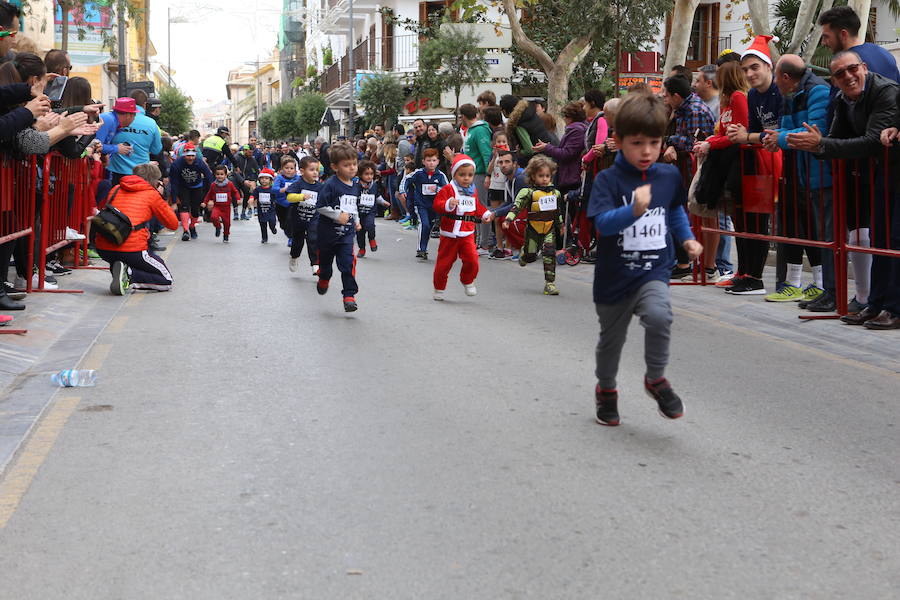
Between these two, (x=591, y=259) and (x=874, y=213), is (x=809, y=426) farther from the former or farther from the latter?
(x=591, y=259)

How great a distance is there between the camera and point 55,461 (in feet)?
16.9

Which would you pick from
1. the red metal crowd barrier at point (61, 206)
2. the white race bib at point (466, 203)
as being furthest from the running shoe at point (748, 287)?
the red metal crowd barrier at point (61, 206)

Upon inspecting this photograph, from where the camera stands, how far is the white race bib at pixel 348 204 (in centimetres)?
1061

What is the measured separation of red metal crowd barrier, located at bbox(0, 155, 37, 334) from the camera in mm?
9258

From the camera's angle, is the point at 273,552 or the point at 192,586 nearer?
the point at 192,586

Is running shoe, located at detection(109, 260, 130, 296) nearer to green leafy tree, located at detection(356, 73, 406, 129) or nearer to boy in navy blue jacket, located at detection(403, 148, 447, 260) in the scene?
boy in navy blue jacket, located at detection(403, 148, 447, 260)

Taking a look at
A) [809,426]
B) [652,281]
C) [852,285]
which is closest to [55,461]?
[652,281]

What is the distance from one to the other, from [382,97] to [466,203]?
2992 cm

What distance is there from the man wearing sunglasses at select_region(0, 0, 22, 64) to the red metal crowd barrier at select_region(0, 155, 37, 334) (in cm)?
87

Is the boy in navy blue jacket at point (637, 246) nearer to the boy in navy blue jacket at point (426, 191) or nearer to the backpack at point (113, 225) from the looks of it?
the backpack at point (113, 225)

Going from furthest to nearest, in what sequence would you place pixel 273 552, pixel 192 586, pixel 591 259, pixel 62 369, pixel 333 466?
pixel 591 259 → pixel 62 369 → pixel 333 466 → pixel 273 552 → pixel 192 586

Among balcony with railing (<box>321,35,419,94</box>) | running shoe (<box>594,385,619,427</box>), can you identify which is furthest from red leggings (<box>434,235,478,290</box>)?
balcony with railing (<box>321,35,419,94</box>)

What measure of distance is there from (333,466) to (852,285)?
7622mm

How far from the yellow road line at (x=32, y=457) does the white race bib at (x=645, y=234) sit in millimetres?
2855
